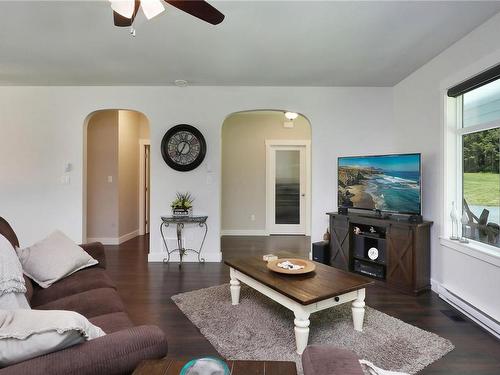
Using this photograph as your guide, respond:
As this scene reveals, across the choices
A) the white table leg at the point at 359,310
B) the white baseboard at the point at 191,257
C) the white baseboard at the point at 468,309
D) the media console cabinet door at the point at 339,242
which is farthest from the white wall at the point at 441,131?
the white baseboard at the point at 191,257

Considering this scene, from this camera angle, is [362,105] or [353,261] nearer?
[353,261]

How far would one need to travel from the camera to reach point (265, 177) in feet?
21.6

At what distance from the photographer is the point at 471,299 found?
8.96 feet

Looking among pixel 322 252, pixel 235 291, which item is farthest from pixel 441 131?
pixel 235 291

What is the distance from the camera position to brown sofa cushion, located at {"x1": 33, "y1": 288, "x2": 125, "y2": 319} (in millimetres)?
1784

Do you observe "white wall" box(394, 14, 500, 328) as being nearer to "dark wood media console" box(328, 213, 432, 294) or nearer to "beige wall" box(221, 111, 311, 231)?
"dark wood media console" box(328, 213, 432, 294)

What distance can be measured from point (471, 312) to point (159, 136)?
4304 mm

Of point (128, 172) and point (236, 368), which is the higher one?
point (128, 172)

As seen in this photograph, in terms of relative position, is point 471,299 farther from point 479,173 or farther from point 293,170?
point 293,170

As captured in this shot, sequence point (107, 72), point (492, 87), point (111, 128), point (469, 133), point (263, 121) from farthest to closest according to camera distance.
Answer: point (263, 121) → point (111, 128) → point (107, 72) → point (469, 133) → point (492, 87)

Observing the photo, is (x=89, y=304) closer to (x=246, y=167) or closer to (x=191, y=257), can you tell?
(x=191, y=257)

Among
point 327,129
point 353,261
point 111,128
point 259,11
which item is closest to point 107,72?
point 111,128

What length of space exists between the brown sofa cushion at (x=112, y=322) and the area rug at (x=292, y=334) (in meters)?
0.80

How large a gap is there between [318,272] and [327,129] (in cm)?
257
